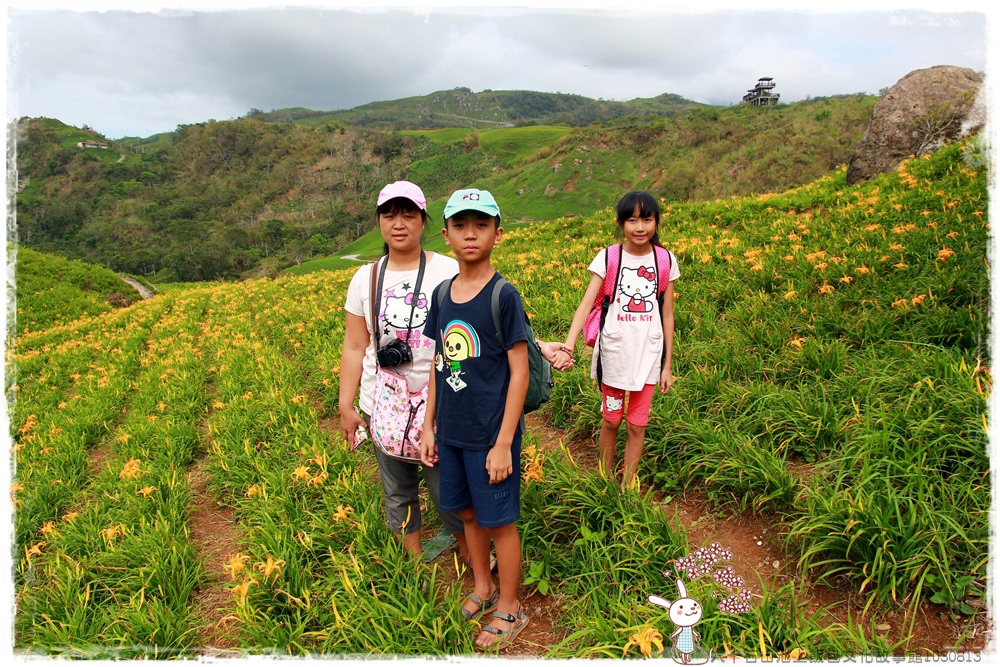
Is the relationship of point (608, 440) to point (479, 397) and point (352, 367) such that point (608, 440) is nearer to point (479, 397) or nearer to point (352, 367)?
point (479, 397)

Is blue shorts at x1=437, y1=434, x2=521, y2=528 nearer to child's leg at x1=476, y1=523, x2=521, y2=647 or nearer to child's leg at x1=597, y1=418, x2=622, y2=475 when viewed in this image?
child's leg at x1=476, y1=523, x2=521, y2=647

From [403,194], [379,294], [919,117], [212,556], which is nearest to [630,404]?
[379,294]

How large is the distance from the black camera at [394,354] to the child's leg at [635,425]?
122cm

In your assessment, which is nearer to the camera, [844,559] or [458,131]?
[844,559]

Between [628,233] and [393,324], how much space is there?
50.0 inches

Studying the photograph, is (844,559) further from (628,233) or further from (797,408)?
(628,233)

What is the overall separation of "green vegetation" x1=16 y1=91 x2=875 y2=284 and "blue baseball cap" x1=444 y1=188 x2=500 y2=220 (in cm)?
448

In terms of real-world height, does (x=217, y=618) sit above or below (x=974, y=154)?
below

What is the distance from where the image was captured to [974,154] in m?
5.62

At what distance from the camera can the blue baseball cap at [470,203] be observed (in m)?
1.73

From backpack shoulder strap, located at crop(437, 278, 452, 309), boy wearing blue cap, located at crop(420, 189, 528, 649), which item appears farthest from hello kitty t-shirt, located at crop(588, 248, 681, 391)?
backpack shoulder strap, located at crop(437, 278, 452, 309)

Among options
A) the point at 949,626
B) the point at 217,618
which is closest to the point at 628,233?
the point at 949,626

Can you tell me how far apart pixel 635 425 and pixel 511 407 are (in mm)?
1055

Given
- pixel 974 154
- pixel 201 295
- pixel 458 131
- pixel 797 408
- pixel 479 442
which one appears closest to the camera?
pixel 479 442
